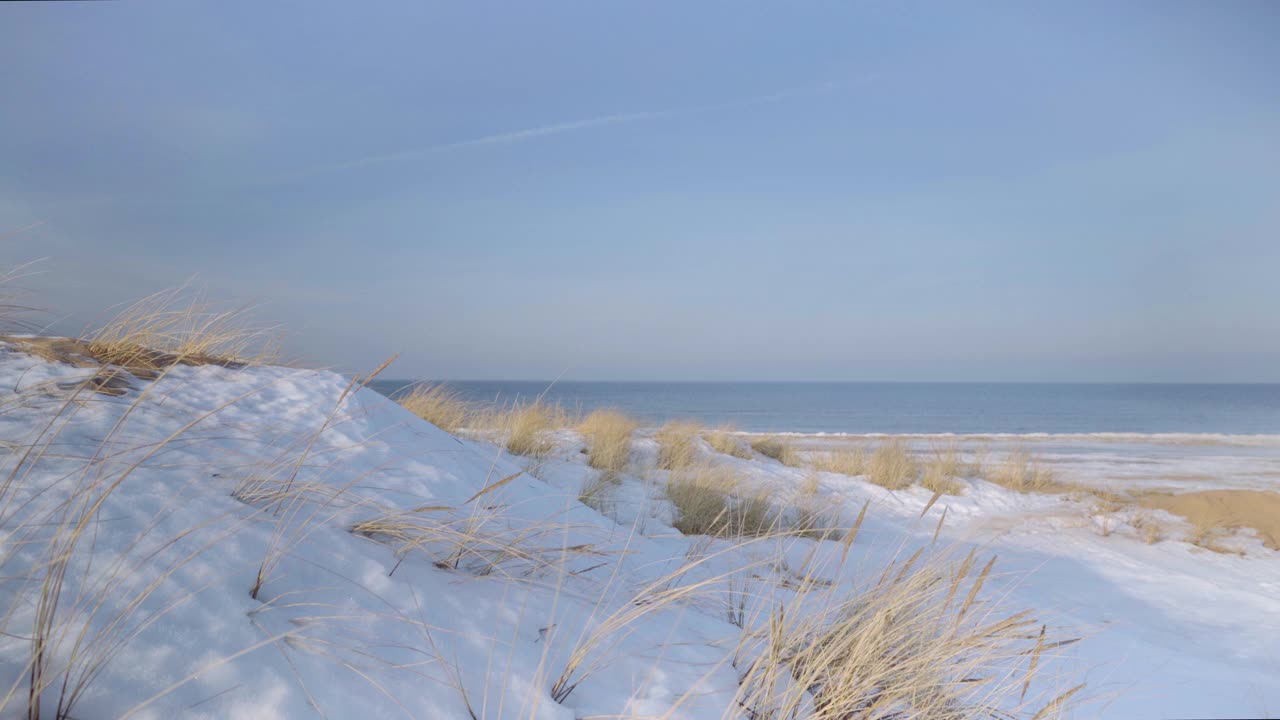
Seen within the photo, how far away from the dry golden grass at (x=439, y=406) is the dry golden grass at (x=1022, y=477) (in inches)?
301

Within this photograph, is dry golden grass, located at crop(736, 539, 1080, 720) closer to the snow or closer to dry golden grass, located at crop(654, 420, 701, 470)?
the snow

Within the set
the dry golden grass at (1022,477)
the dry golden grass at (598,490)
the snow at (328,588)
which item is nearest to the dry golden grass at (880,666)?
the snow at (328,588)

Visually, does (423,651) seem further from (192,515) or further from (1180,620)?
(1180,620)

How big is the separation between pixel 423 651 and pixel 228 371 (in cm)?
183

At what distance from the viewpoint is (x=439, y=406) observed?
6.73m

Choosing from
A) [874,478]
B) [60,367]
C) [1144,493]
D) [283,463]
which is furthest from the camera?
[1144,493]

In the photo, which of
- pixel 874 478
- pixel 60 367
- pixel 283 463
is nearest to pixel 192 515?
pixel 283 463

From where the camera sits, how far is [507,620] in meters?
1.55

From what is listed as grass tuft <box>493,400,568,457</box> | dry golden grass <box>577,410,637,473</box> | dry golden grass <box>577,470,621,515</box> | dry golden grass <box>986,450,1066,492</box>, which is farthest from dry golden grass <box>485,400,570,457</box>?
dry golden grass <box>986,450,1066,492</box>

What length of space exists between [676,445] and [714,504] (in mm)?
3197

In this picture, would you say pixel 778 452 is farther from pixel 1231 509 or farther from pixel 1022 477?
pixel 1231 509

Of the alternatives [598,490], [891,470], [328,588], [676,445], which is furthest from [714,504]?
[891,470]

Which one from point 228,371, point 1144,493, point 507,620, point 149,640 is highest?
point 228,371

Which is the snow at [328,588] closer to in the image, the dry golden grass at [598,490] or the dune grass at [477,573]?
the dune grass at [477,573]
